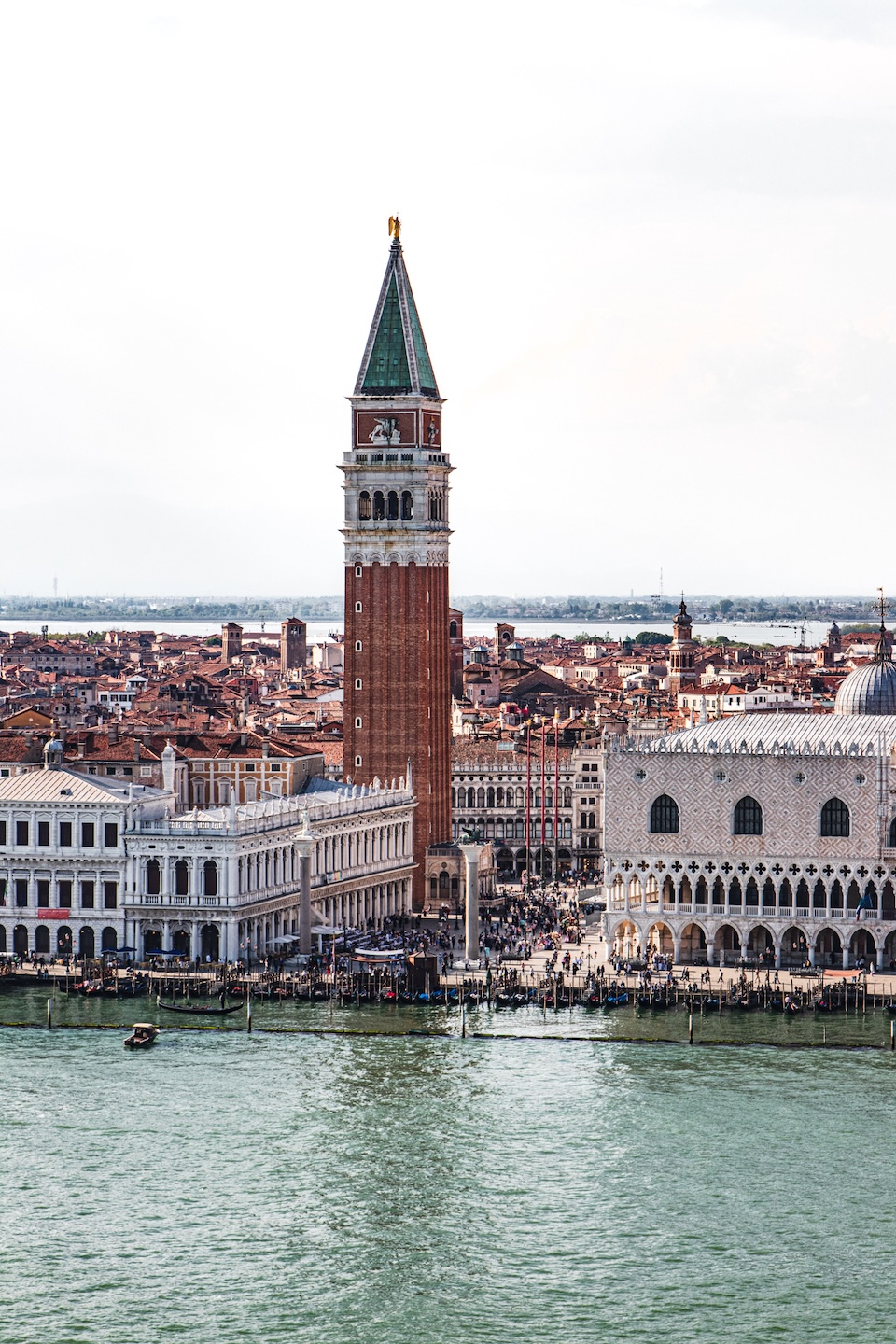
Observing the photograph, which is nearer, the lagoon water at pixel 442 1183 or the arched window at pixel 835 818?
the lagoon water at pixel 442 1183

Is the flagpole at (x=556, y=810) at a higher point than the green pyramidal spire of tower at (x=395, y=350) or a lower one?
lower

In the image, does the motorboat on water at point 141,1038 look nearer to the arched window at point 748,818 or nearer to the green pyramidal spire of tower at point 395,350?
the arched window at point 748,818

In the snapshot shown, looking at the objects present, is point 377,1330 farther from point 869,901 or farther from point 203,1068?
point 869,901

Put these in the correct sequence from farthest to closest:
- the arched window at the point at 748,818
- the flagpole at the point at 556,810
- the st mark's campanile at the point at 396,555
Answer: the flagpole at the point at 556,810 → the st mark's campanile at the point at 396,555 → the arched window at the point at 748,818

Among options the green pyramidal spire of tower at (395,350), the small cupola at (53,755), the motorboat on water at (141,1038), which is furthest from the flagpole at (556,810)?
the motorboat on water at (141,1038)

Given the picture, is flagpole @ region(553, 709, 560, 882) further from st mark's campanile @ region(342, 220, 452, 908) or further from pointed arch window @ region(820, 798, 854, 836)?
pointed arch window @ region(820, 798, 854, 836)

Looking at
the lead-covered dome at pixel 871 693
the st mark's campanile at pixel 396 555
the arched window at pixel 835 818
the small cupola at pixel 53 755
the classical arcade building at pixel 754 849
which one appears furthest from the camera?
the st mark's campanile at pixel 396 555

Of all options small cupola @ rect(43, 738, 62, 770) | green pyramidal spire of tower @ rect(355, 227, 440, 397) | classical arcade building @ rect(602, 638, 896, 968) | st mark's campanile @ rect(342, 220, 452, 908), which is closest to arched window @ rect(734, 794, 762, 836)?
classical arcade building @ rect(602, 638, 896, 968)
